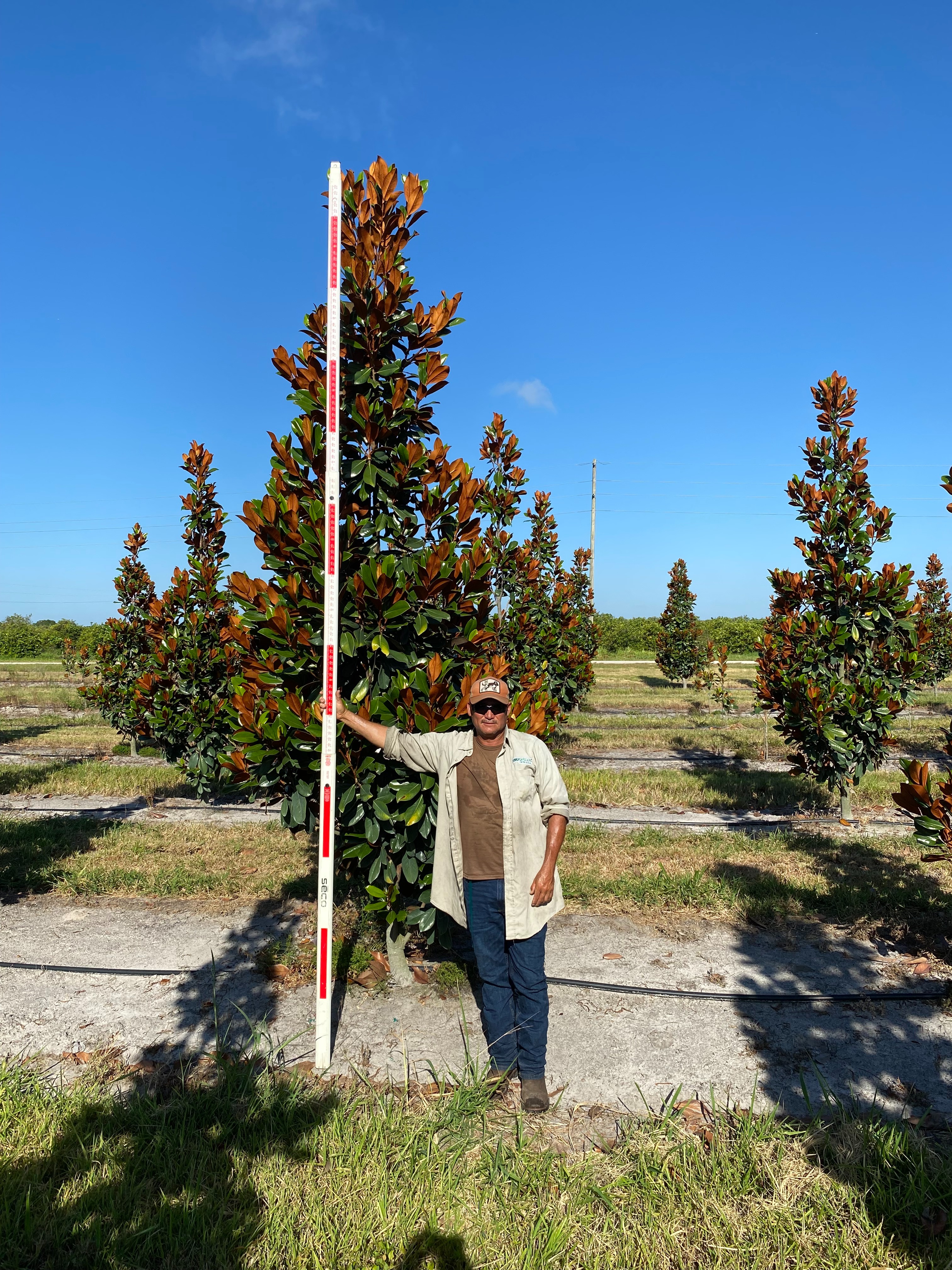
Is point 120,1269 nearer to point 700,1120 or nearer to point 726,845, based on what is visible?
point 700,1120

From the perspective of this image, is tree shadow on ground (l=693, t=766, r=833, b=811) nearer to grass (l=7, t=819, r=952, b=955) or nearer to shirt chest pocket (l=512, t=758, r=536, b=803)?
grass (l=7, t=819, r=952, b=955)

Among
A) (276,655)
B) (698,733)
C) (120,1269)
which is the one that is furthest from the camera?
(698,733)

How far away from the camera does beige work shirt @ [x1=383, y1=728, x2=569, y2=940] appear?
3686 millimetres


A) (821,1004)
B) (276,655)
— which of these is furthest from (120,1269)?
(821,1004)

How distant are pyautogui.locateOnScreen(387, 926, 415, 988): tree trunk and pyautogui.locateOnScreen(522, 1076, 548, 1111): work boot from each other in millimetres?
1505

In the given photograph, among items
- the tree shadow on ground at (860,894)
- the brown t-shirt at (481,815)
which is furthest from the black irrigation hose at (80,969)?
the tree shadow on ground at (860,894)

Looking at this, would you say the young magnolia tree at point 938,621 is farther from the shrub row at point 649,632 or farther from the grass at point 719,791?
the shrub row at point 649,632

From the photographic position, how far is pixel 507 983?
3.86 metres

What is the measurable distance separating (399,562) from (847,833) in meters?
7.22

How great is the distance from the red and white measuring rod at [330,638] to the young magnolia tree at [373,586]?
62 centimetres

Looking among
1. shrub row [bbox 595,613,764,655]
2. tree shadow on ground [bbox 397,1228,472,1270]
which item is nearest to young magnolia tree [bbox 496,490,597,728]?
tree shadow on ground [bbox 397,1228,472,1270]

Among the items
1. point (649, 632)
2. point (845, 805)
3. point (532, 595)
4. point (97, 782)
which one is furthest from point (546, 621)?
point (649, 632)

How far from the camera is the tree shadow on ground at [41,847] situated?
7.05 metres

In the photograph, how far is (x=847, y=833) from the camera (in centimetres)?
912
